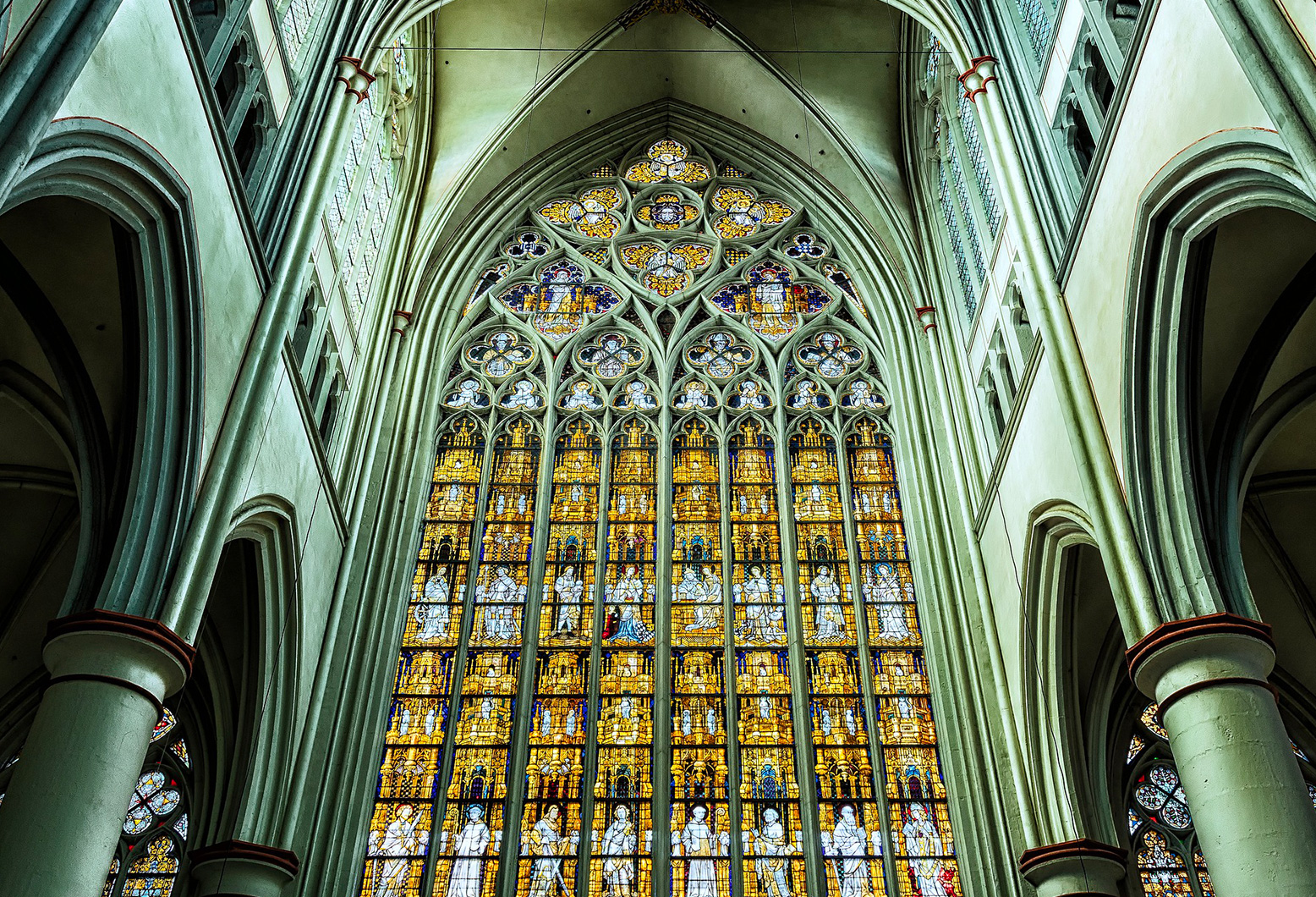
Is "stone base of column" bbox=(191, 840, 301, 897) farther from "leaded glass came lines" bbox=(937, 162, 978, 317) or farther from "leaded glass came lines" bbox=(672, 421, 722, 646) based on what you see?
"leaded glass came lines" bbox=(937, 162, 978, 317)

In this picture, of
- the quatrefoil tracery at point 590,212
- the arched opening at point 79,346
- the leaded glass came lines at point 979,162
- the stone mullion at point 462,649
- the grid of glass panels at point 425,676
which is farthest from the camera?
the quatrefoil tracery at point 590,212

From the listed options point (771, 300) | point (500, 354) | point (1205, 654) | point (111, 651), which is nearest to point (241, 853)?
point (111, 651)

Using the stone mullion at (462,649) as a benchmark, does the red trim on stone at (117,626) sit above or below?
below

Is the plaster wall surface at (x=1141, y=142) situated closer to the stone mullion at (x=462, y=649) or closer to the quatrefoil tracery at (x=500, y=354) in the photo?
the stone mullion at (x=462, y=649)

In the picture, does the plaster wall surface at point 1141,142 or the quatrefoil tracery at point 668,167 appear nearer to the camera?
the plaster wall surface at point 1141,142

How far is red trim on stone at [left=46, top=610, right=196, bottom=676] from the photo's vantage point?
7480 mm

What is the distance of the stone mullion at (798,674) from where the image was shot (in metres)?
11.4

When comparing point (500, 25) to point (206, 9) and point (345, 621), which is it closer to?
point (206, 9)

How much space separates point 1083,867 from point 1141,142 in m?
5.76

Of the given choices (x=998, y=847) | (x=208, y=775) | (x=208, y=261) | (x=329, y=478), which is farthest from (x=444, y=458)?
(x=998, y=847)

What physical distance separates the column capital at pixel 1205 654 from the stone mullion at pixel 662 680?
530 cm

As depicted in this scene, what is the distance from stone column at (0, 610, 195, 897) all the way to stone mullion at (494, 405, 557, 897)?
4.50m

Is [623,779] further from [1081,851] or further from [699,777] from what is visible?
[1081,851]

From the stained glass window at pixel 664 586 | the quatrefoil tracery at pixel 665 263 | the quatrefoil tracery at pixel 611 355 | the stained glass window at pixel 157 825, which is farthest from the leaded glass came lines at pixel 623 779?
the quatrefoil tracery at pixel 665 263
